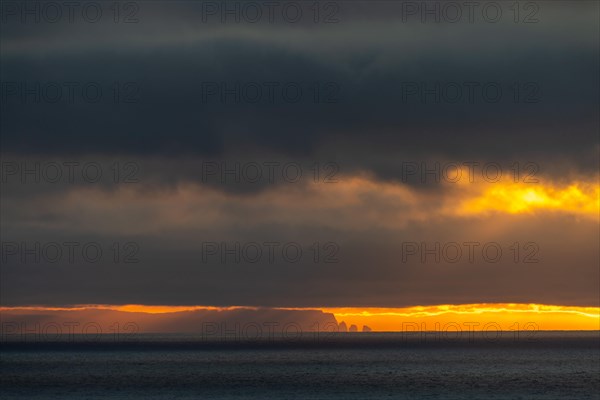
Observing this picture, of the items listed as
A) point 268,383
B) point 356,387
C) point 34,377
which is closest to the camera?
point 356,387

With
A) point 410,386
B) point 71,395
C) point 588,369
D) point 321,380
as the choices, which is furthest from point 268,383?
point 588,369

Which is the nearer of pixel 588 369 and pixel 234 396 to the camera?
pixel 234 396

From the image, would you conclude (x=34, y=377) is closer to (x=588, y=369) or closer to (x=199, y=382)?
(x=199, y=382)

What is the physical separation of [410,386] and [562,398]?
22.5 metres

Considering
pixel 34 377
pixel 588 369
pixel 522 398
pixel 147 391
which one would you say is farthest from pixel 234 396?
pixel 588 369

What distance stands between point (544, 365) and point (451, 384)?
60092 mm

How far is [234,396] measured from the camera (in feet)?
363

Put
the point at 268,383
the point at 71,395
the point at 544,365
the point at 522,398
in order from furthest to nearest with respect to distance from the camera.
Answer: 1. the point at 544,365
2. the point at 268,383
3. the point at 71,395
4. the point at 522,398

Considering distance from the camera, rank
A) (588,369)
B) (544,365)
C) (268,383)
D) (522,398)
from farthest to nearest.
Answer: (544,365), (588,369), (268,383), (522,398)

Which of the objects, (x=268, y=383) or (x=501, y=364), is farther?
(x=501, y=364)

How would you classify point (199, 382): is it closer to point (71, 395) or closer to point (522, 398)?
point (71, 395)

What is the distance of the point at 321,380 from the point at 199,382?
1680 centimetres

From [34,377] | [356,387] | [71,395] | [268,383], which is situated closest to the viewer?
[71,395]

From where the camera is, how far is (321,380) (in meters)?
138
